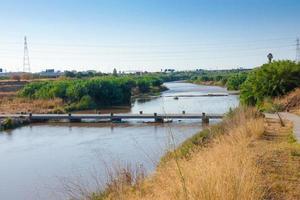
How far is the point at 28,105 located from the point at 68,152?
35248mm

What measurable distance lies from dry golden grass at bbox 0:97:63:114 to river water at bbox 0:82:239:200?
12310mm

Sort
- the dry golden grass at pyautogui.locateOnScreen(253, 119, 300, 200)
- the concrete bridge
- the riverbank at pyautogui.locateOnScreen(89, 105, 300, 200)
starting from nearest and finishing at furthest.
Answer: the riverbank at pyautogui.locateOnScreen(89, 105, 300, 200), the dry golden grass at pyautogui.locateOnScreen(253, 119, 300, 200), the concrete bridge

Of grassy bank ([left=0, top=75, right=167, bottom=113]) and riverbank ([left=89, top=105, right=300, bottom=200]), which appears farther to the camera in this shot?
grassy bank ([left=0, top=75, right=167, bottom=113])

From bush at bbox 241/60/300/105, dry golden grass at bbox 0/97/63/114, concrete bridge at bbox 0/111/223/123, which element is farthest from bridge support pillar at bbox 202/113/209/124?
dry golden grass at bbox 0/97/63/114

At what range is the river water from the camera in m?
17.3

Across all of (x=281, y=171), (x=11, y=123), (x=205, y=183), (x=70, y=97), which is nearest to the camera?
(x=205, y=183)

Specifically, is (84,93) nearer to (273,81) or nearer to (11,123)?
(11,123)

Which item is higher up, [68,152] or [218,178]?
[218,178]

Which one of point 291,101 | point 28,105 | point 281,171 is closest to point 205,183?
point 281,171

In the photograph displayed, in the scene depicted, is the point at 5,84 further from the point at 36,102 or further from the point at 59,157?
the point at 59,157

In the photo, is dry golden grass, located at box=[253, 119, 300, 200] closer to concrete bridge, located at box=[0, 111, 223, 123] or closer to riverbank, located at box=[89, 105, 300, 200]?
riverbank, located at box=[89, 105, 300, 200]

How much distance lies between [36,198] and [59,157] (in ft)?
29.3

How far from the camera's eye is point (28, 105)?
6081 centimetres

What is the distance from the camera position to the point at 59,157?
25.7 metres
